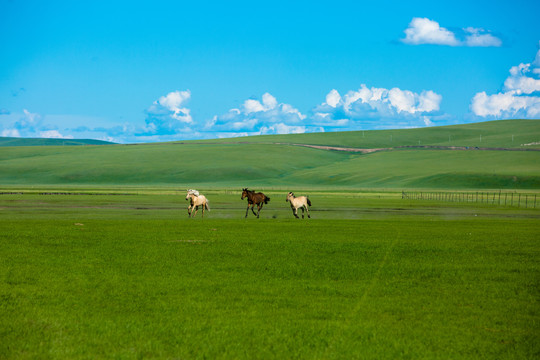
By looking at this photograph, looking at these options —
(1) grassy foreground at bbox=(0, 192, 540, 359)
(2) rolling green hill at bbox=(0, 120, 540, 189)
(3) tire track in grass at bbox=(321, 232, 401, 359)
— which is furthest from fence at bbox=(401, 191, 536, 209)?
(3) tire track in grass at bbox=(321, 232, 401, 359)

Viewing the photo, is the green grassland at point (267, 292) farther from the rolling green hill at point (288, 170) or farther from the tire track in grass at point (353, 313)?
the rolling green hill at point (288, 170)

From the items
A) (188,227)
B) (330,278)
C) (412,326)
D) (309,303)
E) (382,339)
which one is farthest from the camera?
(188,227)

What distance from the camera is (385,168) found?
171m

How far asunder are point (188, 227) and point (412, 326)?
73.5ft

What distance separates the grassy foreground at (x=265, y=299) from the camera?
429 inches

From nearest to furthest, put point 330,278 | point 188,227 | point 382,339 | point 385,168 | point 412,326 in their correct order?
point 382,339
point 412,326
point 330,278
point 188,227
point 385,168

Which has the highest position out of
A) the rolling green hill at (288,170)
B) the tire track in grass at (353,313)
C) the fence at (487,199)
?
the rolling green hill at (288,170)

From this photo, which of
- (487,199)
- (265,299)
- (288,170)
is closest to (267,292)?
(265,299)

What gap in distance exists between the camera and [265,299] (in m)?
14.5

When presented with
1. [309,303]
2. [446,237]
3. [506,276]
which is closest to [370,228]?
[446,237]

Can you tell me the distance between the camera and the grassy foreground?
429 inches

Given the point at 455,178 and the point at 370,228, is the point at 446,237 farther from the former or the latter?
the point at 455,178

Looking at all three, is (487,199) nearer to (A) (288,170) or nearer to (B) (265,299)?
(B) (265,299)

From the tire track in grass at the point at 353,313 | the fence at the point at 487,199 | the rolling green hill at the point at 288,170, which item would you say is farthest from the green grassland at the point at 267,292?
the rolling green hill at the point at 288,170
